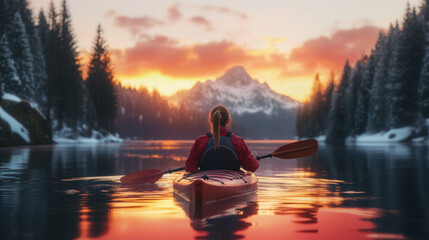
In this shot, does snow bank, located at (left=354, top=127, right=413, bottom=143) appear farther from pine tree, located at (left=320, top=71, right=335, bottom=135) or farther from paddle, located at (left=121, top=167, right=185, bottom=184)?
paddle, located at (left=121, top=167, right=185, bottom=184)

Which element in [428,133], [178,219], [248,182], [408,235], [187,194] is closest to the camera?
[408,235]

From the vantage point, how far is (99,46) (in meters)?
88.9

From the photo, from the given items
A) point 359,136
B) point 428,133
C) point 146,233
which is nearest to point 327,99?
point 359,136

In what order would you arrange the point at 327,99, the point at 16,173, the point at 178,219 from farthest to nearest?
the point at 327,99 → the point at 16,173 → the point at 178,219

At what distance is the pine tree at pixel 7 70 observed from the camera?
51688mm

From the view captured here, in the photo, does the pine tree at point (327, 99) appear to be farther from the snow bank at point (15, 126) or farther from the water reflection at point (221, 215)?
the water reflection at point (221, 215)

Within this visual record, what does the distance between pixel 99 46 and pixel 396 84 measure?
51.7 meters

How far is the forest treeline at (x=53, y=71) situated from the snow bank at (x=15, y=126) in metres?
7.37

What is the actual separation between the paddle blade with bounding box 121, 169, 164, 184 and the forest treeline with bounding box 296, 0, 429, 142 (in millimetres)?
51592

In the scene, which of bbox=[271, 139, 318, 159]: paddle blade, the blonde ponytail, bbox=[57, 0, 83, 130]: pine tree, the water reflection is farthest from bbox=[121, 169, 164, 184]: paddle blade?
bbox=[57, 0, 83, 130]: pine tree

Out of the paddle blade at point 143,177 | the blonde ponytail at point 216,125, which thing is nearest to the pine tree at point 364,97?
the paddle blade at point 143,177

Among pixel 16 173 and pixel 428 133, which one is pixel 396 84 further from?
pixel 16 173

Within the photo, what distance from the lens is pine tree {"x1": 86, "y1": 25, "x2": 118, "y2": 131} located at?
88250mm

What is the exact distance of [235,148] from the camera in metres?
9.72
